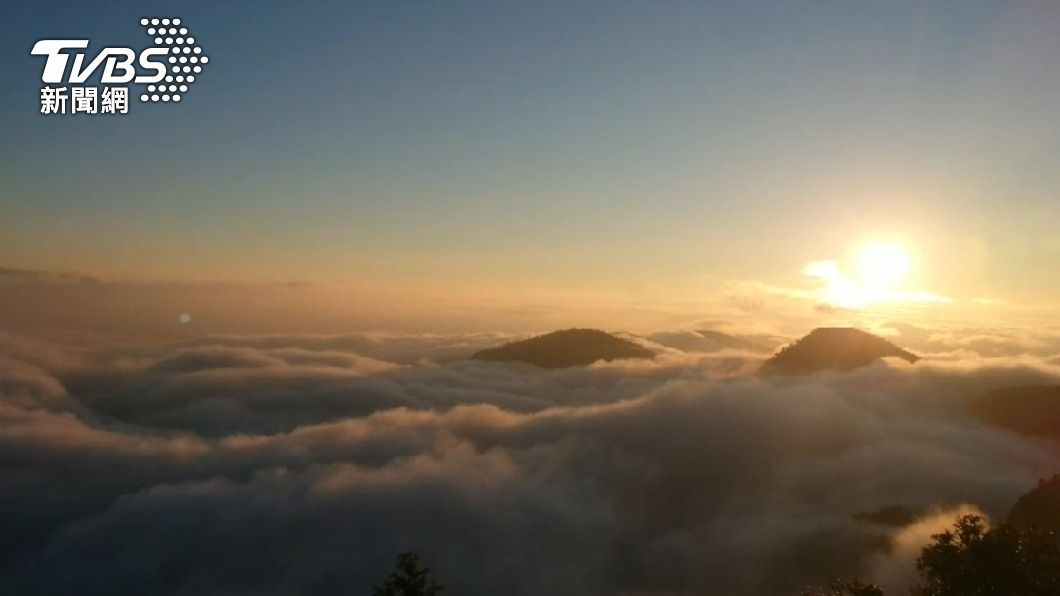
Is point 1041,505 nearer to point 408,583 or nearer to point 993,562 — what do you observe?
point 993,562

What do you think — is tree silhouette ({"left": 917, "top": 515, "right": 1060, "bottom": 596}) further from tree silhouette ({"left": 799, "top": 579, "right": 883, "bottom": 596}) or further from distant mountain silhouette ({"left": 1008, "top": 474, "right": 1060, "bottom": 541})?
distant mountain silhouette ({"left": 1008, "top": 474, "right": 1060, "bottom": 541})

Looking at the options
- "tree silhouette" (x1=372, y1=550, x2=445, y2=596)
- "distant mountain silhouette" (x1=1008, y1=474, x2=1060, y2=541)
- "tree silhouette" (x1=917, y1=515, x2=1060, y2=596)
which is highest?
"tree silhouette" (x1=917, y1=515, x2=1060, y2=596)

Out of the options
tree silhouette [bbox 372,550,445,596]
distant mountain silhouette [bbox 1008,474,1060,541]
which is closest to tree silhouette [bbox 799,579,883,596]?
tree silhouette [bbox 372,550,445,596]

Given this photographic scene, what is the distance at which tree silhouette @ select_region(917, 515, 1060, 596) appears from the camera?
3788 centimetres

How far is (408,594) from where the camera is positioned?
129 feet

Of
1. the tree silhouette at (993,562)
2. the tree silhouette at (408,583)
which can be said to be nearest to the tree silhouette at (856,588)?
the tree silhouette at (993,562)

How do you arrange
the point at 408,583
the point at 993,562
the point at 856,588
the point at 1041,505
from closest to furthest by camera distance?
1. the point at 993,562
2. the point at 408,583
3. the point at 856,588
4. the point at 1041,505

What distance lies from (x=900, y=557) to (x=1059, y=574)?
187367mm

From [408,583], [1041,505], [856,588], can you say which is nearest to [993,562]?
[856,588]

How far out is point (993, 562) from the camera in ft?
128

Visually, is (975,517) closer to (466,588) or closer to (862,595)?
(862,595)

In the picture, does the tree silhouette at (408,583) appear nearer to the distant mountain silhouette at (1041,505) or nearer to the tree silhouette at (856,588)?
the tree silhouette at (856,588)

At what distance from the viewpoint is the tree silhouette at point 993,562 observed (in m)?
37.9

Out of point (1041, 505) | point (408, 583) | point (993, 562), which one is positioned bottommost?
point (1041, 505)
